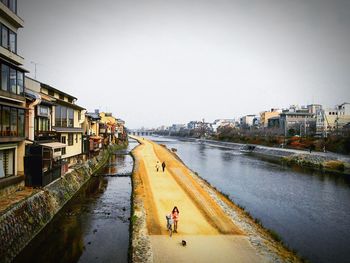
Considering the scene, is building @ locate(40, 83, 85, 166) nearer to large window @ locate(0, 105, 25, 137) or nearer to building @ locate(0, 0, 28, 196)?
building @ locate(0, 0, 28, 196)

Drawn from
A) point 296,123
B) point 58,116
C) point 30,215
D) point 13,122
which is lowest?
point 30,215

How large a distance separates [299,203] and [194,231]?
15918 mm

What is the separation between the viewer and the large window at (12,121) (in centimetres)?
1856

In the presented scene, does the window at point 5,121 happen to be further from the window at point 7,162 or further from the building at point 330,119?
the building at point 330,119

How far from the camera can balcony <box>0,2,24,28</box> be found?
19.9 metres

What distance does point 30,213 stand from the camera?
17.2 m

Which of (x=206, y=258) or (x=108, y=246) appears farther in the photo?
(x=108, y=246)

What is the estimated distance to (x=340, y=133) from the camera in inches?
2800

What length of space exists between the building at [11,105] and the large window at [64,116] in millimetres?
9861

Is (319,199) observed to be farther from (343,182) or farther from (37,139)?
(37,139)

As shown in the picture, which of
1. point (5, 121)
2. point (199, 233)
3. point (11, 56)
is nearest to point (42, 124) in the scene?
point (11, 56)

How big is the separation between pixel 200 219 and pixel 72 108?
86.2ft

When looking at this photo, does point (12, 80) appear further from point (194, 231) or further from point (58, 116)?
point (194, 231)

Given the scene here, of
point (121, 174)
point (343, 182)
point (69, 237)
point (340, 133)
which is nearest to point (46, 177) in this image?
point (69, 237)
